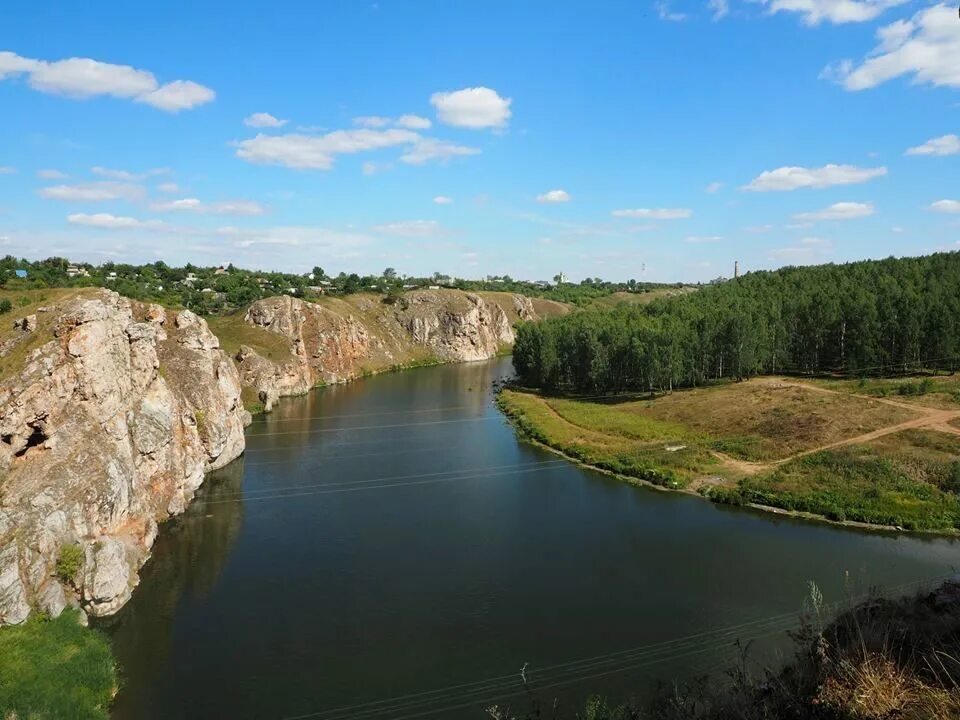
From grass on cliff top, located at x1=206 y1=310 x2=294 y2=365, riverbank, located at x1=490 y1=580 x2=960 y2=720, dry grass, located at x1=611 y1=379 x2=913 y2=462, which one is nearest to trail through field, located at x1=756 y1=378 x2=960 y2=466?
dry grass, located at x1=611 y1=379 x2=913 y2=462

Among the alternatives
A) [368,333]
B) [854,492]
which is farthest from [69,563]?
[368,333]

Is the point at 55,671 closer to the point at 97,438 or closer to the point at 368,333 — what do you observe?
the point at 97,438

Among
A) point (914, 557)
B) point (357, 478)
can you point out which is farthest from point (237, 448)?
point (914, 557)

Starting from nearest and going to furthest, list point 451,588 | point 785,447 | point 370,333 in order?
point 451,588, point 785,447, point 370,333

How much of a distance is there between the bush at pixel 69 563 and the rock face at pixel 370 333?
4475 cm

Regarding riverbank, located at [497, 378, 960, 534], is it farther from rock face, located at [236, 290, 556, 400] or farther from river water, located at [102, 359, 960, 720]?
rock face, located at [236, 290, 556, 400]

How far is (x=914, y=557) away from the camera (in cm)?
2856

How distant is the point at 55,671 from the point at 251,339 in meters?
66.8

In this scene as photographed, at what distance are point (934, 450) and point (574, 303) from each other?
443 feet

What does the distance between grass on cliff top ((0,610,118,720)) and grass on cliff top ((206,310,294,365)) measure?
191 ft

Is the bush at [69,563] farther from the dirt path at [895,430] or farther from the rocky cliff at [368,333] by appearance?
the rocky cliff at [368,333]

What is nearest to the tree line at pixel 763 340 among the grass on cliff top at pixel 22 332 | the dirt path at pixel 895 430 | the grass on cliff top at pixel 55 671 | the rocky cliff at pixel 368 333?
the dirt path at pixel 895 430

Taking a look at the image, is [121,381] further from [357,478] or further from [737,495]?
[737,495]

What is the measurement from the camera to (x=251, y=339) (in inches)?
3253
